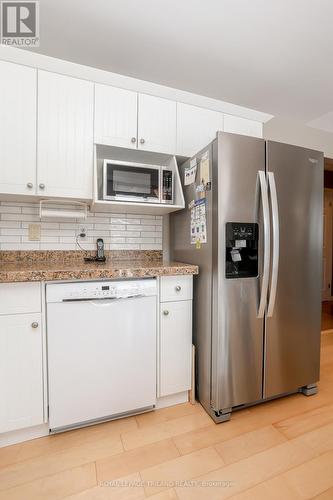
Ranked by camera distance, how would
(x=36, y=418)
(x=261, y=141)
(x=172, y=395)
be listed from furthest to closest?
(x=172, y=395), (x=261, y=141), (x=36, y=418)

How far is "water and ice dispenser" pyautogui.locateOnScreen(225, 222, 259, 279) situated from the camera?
147cm

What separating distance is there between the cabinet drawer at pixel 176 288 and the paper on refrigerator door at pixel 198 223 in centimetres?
26

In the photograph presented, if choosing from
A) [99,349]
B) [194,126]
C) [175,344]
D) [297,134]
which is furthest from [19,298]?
[297,134]

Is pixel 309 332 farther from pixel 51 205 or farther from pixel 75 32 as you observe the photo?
pixel 75 32

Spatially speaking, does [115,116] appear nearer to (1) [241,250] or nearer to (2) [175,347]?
(1) [241,250]

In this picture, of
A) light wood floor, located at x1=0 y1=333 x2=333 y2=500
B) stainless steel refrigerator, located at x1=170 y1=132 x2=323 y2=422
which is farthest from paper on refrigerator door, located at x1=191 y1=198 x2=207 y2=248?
light wood floor, located at x1=0 y1=333 x2=333 y2=500

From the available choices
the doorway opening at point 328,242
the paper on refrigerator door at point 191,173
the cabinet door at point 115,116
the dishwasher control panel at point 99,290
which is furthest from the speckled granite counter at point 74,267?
the doorway opening at point 328,242

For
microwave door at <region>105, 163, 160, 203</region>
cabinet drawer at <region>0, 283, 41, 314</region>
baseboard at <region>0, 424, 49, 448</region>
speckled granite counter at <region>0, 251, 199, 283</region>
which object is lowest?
baseboard at <region>0, 424, 49, 448</region>

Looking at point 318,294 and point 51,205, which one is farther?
point 51,205

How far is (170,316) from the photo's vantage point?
1611 millimetres

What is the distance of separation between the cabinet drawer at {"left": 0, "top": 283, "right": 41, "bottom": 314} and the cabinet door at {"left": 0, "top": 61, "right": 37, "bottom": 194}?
1.98ft

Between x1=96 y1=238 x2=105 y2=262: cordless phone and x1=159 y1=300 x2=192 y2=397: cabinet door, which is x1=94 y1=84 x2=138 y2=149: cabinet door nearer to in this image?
x1=96 y1=238 x2=105 y2=262: cordless phone

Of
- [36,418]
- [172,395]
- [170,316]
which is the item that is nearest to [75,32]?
[170,316]

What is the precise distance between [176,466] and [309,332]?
3.89 feet
